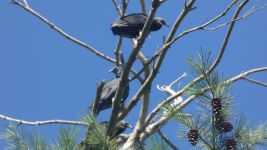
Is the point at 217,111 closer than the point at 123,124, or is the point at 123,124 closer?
the point at 217,111

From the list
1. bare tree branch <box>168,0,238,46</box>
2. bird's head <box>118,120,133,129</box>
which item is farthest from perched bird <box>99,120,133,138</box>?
bare tree branch <box>168,0,238,46</box>

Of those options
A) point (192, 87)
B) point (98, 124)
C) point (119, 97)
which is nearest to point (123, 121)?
point (119, 97)

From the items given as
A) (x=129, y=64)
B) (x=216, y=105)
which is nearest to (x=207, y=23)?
(x=129, y=64)

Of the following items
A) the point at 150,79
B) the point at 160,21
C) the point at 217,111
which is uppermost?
the point at 160,21

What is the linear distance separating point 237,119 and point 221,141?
0.19 meters

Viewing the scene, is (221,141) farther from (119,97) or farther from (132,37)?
(132,37)

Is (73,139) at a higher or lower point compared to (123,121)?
lower

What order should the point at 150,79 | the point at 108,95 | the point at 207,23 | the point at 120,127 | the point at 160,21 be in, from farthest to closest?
Answer: the point at 160,21, the point at 108,95, the point at 150,79, the point at 120,127, the point at 207,23

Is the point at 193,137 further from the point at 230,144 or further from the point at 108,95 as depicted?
the point at 108,95

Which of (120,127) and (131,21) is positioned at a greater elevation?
(131,21)

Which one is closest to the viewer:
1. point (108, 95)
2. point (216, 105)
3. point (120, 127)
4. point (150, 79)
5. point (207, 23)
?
point (216, 105)

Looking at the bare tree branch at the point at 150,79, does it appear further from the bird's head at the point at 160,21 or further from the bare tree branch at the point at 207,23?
the bird's head at the point at 160,21

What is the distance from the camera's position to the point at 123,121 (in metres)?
5.09

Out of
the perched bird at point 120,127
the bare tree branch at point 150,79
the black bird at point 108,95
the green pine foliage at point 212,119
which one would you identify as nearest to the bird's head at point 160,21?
the black bird at point 108,95
